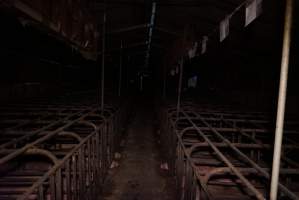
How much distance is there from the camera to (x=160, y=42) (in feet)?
43.2

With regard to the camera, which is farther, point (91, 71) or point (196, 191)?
point (91, 71)

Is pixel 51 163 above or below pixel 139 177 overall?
above

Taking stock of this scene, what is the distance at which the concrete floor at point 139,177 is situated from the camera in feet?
11.3

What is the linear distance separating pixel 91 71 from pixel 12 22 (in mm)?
9554

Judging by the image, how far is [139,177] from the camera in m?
4.06

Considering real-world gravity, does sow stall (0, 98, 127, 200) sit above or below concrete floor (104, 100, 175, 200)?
above

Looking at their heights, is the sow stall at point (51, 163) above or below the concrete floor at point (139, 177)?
above

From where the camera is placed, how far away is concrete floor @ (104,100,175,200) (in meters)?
3.45

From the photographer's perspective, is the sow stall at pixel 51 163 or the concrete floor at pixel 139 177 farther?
the concrete floor at pixel 139 177

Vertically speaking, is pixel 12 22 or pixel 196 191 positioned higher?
pixel 12 22

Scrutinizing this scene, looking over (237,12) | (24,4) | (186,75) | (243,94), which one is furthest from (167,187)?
(186,75)

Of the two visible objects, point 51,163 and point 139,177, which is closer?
point 51,163

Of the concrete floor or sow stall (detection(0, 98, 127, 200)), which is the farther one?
the concrete floor

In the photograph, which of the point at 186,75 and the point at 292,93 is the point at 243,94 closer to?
the point at 292,93
